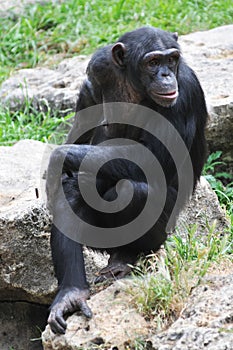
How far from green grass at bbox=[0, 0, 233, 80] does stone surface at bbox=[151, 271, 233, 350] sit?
5.46m

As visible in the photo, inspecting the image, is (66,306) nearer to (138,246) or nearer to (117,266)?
(117,266)

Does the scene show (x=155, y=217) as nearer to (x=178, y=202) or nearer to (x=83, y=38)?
(x=178, y=202)

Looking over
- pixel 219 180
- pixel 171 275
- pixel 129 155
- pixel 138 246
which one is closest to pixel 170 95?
pixel 129 155

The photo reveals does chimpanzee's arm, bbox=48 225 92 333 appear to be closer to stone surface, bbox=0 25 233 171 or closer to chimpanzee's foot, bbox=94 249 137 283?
chimpanzee's foot, bbox=94 249 137 283

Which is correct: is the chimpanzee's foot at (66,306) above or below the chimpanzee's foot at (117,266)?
above

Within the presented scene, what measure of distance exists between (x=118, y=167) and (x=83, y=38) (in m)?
5.01

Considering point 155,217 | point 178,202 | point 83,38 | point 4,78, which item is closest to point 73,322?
point 155,217

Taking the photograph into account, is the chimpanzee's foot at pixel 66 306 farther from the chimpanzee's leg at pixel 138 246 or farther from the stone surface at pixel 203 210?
the stone surface at pixel 203 210

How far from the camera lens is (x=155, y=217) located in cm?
463

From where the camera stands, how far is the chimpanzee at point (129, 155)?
14.9 ft

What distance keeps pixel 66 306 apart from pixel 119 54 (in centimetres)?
173

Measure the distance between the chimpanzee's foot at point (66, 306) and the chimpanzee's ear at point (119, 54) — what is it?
5.10ft

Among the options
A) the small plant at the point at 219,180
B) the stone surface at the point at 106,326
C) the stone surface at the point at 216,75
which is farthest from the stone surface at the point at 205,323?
the stone surface at the point at 216,75

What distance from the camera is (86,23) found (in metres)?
9.59
